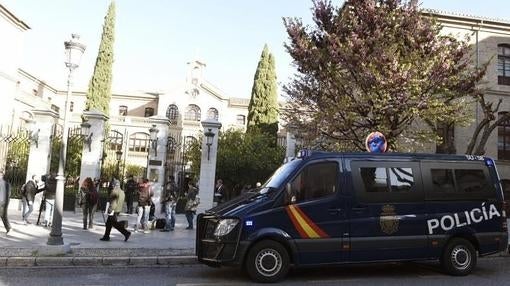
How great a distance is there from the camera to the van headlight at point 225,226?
7719 mm

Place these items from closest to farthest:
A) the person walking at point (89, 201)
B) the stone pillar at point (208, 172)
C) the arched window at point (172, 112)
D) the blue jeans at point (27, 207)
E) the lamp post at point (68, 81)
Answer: the lamp post at point (68, 81), the person walking at point (89, 201), the blue jeans at point (27, 207), the stone pillar at point (208, 172), the arched window at point (172, 112)

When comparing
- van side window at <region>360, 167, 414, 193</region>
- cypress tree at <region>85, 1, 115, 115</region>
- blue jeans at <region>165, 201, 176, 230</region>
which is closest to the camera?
van side window at <region>360, 167, 414, 193</region>

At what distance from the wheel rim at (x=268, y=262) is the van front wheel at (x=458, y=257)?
317cm

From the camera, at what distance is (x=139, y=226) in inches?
582

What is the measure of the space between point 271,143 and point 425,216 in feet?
102

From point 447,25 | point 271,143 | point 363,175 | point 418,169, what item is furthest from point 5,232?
point 271,143

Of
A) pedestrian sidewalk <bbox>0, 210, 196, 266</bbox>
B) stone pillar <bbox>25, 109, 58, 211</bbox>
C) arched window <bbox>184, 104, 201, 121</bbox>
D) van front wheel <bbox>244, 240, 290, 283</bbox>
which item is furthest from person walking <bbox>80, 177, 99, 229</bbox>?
arched window <bbox>184, 104, 201, 121</bbox>

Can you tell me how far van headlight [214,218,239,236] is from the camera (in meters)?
7.72

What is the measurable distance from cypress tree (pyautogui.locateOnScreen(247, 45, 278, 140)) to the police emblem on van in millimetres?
34066

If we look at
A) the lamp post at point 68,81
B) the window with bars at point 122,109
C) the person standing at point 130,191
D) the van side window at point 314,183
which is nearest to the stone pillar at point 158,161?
the person standing at point 130,191

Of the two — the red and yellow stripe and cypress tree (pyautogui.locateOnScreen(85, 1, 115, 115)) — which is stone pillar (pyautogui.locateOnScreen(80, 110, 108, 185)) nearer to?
the red and yellow stripe

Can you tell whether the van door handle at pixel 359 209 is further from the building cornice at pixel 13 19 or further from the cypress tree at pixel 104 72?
the cypress tree at pixel 104 72

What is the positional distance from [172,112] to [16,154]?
38.8 m

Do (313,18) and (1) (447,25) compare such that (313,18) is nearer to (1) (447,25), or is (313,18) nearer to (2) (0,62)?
(1) (447,25)
